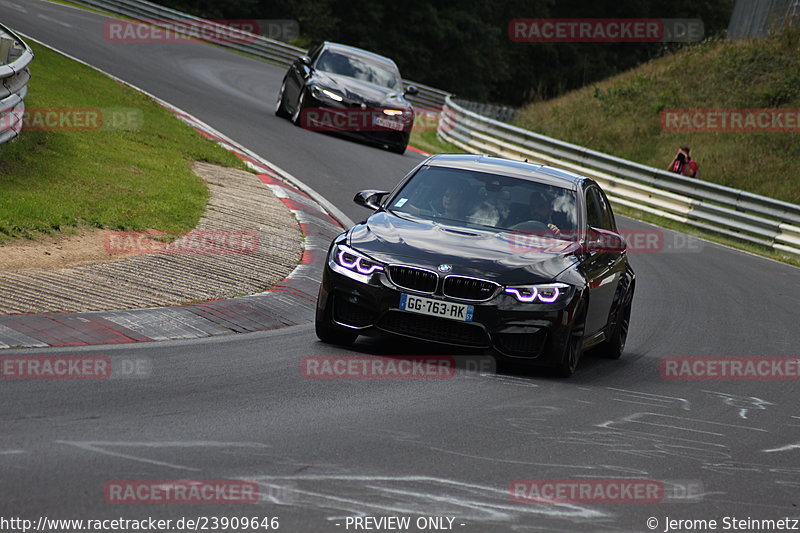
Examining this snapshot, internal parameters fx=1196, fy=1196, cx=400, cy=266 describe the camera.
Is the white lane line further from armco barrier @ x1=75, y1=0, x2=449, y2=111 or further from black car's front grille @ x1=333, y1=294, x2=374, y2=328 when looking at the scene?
black car's front grille @ x1=333, y1=294, x2=374, y2=328

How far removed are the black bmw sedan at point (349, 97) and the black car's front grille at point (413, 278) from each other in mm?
16159

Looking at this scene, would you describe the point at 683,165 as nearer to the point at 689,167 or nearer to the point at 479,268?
the point at 689,167

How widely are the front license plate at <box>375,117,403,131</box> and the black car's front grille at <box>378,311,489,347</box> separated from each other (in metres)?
16.6

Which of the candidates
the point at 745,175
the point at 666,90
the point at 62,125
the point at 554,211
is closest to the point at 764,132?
the point at 745,175

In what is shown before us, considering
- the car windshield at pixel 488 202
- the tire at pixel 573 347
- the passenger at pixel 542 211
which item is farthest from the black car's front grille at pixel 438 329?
the passenger at pixel 542 211

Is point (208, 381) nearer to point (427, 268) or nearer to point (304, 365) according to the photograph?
point (304, 365)

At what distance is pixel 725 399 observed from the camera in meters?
9.23

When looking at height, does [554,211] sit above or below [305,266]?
above

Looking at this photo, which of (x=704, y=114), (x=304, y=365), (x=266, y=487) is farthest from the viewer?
(x=704, y=114)

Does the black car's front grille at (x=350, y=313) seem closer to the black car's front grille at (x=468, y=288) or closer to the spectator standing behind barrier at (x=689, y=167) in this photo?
the black car's front grille at (x=468, y=288)

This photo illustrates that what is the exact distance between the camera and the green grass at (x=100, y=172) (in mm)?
11914

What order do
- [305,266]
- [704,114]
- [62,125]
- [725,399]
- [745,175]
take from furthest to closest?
[704,114] < [745,175] < [62,125] < [305,266] < [725,399]

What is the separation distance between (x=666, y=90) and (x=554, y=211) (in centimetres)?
2916

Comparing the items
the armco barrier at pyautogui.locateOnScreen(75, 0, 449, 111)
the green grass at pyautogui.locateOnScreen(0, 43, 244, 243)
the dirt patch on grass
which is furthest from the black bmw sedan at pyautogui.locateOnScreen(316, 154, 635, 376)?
the armco barrier at pyautogui.locateOnScreen(75, 0, 449, 111)
